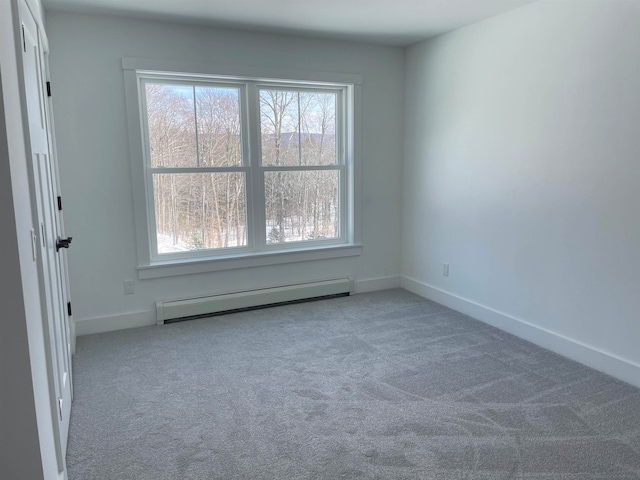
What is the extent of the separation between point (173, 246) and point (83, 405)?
1.63 meters

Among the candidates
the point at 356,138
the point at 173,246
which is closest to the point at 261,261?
the point at 173,246

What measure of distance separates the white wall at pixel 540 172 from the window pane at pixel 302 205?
2.97ft

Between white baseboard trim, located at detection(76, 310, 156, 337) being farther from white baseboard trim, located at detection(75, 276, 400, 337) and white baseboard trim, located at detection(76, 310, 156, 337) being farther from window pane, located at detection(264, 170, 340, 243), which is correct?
window pane, located at detection(264, 170, 340, 243)

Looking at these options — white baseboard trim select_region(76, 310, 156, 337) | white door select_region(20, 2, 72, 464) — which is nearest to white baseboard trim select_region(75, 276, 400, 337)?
white baseboard trim select_region(76, 310, 156, 337)

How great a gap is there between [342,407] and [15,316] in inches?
66.4

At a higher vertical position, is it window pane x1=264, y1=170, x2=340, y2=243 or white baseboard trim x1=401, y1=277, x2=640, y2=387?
window pane x1=264, y1=170, x2=340, y2=243

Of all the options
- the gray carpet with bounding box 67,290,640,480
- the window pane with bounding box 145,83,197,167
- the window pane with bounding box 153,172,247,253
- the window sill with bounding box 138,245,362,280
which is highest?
the window pane with bounding box 145,83,197,167

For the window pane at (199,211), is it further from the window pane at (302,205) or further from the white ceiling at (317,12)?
the white ceiling at (317,12)

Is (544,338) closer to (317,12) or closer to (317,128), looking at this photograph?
(317,128)

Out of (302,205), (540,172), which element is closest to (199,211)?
(302,205)

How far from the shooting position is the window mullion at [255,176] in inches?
157

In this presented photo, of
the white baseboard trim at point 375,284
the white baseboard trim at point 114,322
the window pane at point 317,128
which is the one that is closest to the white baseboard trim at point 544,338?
the white baseboard trim at point 375,284

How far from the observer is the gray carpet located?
2.02 m

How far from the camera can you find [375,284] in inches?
185
